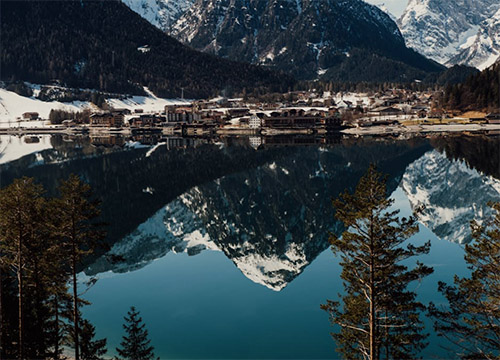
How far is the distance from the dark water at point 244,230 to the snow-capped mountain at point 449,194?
251 millimetres

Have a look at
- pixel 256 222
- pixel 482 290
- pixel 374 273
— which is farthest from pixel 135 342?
pixel 256 222

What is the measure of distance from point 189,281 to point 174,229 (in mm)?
16805

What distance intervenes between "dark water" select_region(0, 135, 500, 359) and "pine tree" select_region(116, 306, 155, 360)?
2.06ft

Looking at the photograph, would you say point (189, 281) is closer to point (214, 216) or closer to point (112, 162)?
point (214, 216)

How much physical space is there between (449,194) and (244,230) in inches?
1368

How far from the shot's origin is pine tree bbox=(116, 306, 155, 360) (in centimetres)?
2956

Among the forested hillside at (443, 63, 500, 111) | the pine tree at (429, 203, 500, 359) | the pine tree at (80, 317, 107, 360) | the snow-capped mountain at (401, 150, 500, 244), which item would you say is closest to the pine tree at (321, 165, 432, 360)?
the pine tree at (429, 203, 500, 359)

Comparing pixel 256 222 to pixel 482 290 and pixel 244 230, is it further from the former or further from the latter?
pixel 482 290

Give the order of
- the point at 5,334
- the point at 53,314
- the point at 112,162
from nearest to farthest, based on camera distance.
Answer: the point at 5,334
the point at 53,314
the point at 112,162

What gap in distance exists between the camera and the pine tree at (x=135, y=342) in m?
29.6

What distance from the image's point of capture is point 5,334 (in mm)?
28406

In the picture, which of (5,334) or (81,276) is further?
(81,276)

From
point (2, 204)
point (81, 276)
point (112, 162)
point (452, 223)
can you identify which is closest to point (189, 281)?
point (81, 276)

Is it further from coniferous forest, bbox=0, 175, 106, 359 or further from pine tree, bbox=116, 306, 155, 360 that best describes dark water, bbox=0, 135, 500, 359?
coniferous forest, bbox=0, 175, 106, 359
